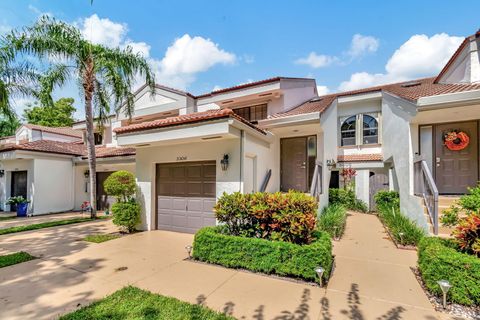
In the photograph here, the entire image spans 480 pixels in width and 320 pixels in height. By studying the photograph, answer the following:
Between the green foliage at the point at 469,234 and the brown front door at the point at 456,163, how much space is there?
6.60 meters

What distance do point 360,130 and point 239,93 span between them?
25.2 ft

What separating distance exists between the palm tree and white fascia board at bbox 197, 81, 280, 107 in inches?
161

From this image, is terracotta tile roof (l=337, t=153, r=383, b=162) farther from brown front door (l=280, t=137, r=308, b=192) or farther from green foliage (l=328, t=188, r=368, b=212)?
green foliage (l=328, t=188, r=368, b=212)

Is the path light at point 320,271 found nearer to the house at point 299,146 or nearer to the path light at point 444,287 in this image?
the path light at point 444,287

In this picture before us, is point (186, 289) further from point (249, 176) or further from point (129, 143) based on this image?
point (129, 143)

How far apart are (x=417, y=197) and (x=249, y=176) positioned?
20.0ft

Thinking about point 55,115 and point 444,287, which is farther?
point 55,115

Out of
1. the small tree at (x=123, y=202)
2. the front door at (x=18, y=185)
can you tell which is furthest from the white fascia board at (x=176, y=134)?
the front door at (x=18, y=185)

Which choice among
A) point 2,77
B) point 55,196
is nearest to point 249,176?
point 2,77

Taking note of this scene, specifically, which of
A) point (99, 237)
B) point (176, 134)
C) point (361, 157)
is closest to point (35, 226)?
point (99, 237)

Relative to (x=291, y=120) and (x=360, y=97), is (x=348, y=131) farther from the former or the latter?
(x=291, y=120)

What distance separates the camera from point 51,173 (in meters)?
15.0

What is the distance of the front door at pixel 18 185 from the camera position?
50.3ft

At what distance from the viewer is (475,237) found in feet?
14.4
